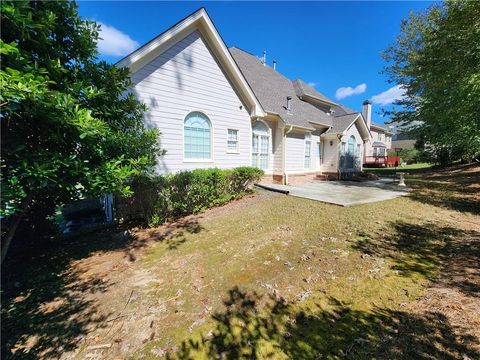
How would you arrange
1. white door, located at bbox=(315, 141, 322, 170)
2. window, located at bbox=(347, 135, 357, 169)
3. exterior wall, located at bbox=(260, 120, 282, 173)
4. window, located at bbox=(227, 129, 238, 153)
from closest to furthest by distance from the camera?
1. window, located at bbox=(227, 129, 238, 153)
2. exterior wall, located at bbox=(260, 120, 282, 173)
3. white door, located at bbox=(315, 141, 322, 170)
4. window, located at bbox=(347, 135, 357, 169)

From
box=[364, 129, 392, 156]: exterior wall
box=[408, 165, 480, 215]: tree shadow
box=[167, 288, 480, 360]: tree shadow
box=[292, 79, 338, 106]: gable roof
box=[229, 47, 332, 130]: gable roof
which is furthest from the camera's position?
box=[364, 129, 392, 156]: exterior wall

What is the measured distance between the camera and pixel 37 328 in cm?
353

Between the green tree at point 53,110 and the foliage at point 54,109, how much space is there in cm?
1

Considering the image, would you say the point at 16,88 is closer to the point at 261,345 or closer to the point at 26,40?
the point at 26,40

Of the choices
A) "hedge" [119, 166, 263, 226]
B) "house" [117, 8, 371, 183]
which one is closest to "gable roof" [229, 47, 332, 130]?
"house" [117, 8, 371, 183]

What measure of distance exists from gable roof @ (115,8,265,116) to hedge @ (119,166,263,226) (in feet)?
13.5

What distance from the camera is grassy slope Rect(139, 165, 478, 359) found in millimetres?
3043

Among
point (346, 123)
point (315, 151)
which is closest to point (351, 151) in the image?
point (346, 123)

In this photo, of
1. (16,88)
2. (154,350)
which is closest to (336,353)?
(154,350)

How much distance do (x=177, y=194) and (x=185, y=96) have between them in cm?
427

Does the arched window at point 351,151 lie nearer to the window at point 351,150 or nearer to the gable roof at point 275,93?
the window at point 351,150

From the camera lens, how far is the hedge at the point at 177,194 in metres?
7.69

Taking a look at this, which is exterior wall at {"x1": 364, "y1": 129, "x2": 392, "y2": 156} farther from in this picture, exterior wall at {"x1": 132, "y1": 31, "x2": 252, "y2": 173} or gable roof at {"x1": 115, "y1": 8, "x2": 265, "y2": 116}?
exterior wall at {"x1": 132, "y1": 31, "x2": 252, "y2": 173}

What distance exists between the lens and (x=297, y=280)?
4.31 metres
